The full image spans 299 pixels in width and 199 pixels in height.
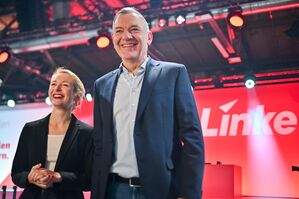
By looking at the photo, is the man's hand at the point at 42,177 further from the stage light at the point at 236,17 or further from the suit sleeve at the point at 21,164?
the stage light at the point at 236,17

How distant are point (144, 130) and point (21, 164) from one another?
84cm

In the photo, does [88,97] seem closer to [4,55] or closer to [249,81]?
[4,55]

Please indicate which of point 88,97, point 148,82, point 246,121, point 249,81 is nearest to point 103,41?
point 88,97

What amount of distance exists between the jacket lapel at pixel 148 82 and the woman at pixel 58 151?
0.57 meters

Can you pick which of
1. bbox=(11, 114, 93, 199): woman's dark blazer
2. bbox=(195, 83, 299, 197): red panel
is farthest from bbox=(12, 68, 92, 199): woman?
bbox=(195, 83, 299, 197): red panel

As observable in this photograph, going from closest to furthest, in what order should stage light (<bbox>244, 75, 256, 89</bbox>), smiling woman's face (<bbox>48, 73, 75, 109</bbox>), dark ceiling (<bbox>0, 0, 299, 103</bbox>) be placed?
smiling woman's face (<bbox>48, 73, 75, 109</bbox>) → stage light (<bbox>244, 75, 256, 89</bbox>) → dark ceiling (<bbox>0, 0, 299, 103</bbox>)

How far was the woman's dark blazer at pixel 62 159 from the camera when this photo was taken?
6.44ft

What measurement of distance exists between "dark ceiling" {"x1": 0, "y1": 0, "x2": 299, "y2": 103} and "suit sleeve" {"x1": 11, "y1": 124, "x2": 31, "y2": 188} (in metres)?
3.87

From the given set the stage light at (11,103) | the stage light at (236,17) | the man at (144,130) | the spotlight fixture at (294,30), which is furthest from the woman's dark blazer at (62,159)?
the stage light at (11,103)

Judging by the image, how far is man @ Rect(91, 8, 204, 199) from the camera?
1.51 m

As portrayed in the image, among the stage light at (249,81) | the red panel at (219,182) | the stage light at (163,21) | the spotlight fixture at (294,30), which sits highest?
the stage light at (163,21)

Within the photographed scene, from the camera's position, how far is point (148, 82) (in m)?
1.64

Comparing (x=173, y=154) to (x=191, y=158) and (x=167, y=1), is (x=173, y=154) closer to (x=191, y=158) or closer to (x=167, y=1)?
(x=191, y=158)

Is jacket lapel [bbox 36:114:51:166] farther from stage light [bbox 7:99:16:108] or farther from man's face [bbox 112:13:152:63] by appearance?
stage light [bbox 7:99:16:108]
